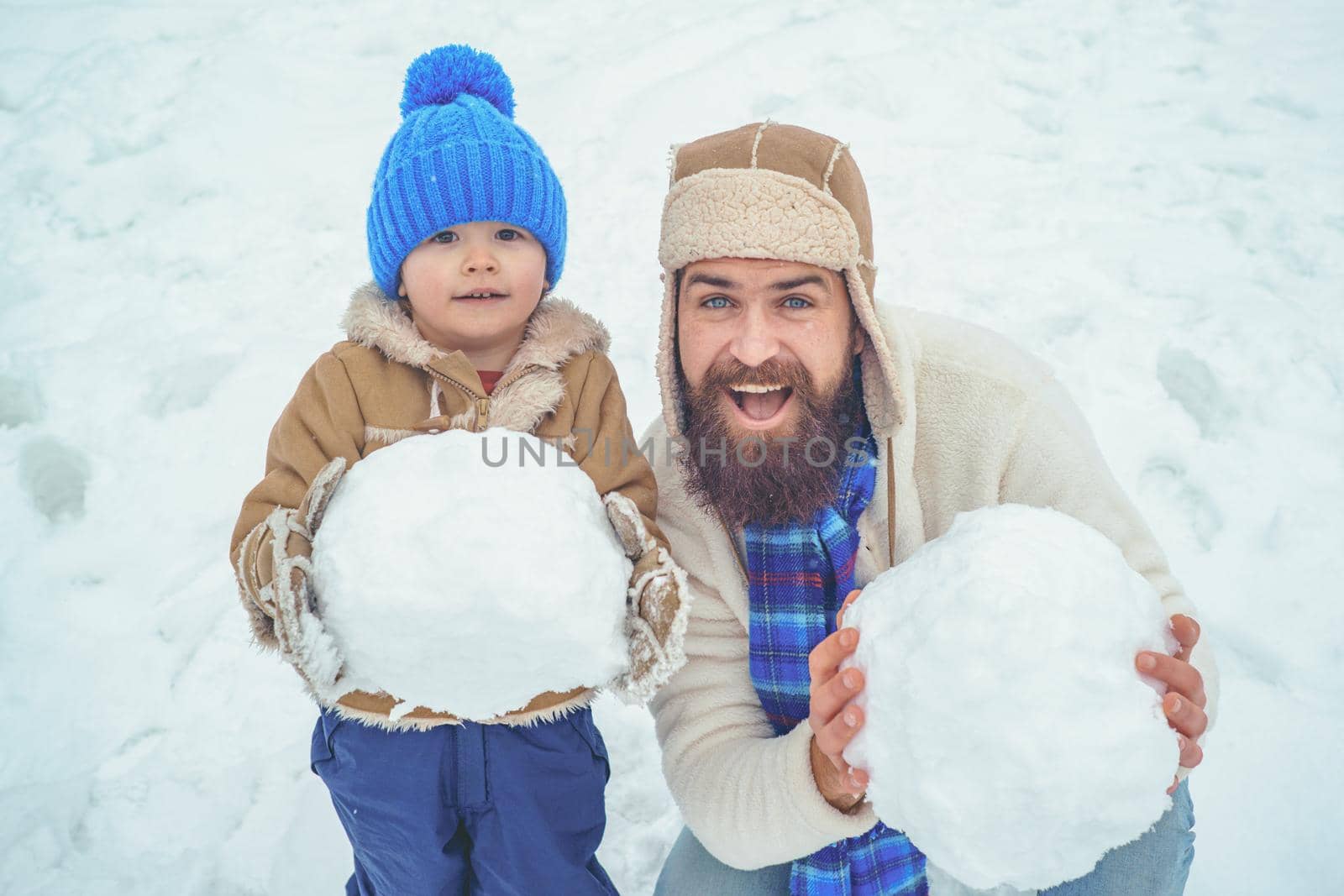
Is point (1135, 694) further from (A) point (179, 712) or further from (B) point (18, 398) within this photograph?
(B) point (18, 398)

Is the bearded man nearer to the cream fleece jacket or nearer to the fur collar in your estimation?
Answer: the cream fleece jacket

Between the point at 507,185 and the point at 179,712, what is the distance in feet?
5.52

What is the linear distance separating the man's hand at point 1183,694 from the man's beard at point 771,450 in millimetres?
730

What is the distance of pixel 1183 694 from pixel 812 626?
0.70m

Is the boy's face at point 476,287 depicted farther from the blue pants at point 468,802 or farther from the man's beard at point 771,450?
the blue pants at point 468,802

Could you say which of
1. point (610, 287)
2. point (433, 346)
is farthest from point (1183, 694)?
point (610, 287)

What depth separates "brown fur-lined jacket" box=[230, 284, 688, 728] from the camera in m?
1.46

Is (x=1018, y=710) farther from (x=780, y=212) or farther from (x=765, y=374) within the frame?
(x=780, y=212)

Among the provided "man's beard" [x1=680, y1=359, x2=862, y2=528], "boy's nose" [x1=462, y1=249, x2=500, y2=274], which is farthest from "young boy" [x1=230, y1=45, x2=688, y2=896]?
"man's beard" [x1=680, y1=359, x2=862, y2=528]

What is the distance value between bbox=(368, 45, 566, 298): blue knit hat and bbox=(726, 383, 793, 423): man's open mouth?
521mm

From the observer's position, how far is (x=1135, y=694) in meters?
1.25

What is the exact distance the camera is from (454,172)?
5.98ft

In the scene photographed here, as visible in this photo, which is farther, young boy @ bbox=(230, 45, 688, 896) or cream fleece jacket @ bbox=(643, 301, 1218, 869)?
cream fleece jacket @ bbox=(643, 301, 1218, 869)

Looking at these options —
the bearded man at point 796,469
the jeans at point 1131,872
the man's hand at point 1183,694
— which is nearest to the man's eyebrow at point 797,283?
the bearded man at point 796,469
